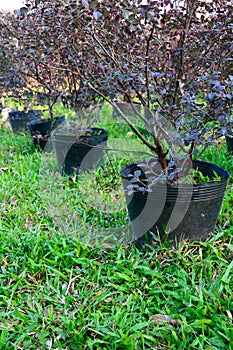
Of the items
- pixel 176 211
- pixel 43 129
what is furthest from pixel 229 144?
pixel 43 129

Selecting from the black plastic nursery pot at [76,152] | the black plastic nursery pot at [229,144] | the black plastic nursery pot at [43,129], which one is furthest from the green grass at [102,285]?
the black plastic nursery pot at [43,129]

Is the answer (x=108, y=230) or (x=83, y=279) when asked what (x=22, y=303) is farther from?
(x=108, y=230)

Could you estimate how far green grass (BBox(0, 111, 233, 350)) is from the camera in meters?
1.44

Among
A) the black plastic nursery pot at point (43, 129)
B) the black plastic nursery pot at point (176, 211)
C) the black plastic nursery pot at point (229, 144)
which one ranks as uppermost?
the black plastic nursery pot at point (43, 129)

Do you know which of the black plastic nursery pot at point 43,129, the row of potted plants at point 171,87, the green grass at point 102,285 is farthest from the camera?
the black plastic nursery pot at point 43,129

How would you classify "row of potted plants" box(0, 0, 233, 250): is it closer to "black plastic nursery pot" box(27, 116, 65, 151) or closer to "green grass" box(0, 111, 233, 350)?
"green grass" box(0, 111, 233, 350)

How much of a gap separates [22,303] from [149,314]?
2.06ft

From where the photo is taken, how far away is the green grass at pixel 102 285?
1.44 meters

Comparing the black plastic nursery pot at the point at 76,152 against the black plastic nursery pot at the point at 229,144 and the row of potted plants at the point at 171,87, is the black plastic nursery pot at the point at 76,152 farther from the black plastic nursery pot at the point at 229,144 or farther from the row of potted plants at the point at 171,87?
the black plastic nursery pot at the point at 229,144

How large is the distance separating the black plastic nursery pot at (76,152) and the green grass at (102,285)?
670 mm

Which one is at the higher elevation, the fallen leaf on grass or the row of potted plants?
the row of potted plants

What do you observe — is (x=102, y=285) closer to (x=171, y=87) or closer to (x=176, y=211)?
(x=176, y=211)

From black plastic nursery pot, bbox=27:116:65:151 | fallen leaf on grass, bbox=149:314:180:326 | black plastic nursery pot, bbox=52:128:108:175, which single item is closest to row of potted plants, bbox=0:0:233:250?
fallen leaf on grass, bbox=149:314:180:326

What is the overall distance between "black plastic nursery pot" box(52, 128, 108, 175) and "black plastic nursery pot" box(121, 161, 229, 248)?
46.2 inches
